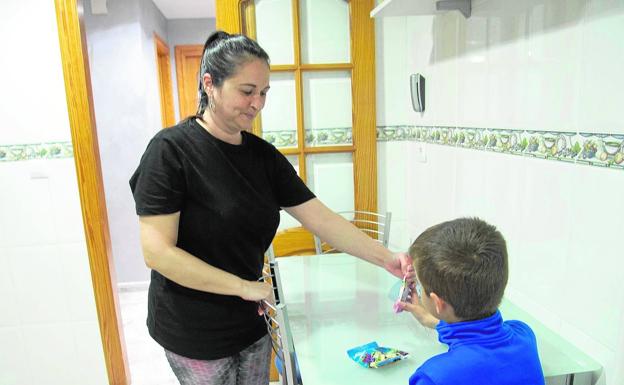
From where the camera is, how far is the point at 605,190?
96 centimetres

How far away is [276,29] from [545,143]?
155 cm

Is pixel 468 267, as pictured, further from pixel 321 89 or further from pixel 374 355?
pixel 321 89

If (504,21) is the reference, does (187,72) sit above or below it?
above

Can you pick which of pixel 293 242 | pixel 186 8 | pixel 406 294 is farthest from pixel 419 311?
pixel 186 8

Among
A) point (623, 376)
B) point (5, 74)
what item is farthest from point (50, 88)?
point (623, 376)

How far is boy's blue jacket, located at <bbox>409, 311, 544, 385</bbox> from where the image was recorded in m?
0.79

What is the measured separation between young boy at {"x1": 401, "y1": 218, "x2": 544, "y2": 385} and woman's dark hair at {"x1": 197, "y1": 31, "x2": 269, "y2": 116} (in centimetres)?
66

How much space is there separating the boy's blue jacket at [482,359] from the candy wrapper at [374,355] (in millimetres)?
212

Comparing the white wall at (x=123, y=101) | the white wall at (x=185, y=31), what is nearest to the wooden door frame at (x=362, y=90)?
the white wall at (x=123, y=101)

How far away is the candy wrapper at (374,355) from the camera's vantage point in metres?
1.04

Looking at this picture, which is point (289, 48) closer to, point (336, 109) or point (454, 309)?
point (336, 109)

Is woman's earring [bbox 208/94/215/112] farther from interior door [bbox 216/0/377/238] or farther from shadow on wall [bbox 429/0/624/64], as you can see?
interior door [bbox 216/0/377/238]

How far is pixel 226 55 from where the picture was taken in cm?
113

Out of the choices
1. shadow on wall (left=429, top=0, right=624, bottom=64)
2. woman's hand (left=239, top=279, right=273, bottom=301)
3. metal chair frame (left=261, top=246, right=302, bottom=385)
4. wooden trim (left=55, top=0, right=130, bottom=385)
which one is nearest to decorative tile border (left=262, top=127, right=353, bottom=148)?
shadow on wall (left=429, top=0, right=624, bottom=64)
